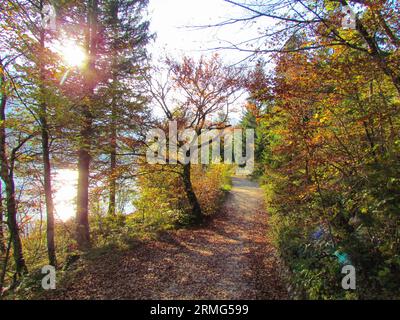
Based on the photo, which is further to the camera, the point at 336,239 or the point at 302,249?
the point at 302,249

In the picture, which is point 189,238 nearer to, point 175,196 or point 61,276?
point 175,196

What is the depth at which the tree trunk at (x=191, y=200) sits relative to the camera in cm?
857

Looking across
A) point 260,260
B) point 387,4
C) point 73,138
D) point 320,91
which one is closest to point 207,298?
point 260,260

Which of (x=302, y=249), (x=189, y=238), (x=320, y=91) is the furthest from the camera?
(x=189, y=238)

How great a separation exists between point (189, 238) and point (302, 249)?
364cm

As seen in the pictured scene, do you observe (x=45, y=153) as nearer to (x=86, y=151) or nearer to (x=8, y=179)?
(x=8, y=179)

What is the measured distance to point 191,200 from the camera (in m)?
8.71

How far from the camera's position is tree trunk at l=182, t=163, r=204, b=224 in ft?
28.1

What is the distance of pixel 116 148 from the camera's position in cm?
757

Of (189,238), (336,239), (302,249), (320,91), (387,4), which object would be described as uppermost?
(387,4)
